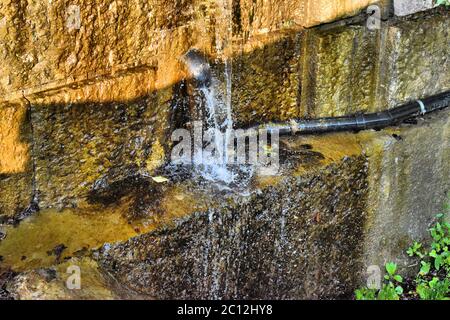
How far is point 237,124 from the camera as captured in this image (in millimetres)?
3877

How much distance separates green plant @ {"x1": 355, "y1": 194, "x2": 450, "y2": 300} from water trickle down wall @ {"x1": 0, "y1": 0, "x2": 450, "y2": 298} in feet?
0.35

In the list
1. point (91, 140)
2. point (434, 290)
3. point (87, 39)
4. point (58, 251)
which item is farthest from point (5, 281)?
point (434, 290)

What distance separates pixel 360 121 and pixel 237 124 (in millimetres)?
725

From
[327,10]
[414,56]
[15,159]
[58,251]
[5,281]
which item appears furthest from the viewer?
[414,56]

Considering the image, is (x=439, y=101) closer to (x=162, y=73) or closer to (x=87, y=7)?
(x=162, y=73)

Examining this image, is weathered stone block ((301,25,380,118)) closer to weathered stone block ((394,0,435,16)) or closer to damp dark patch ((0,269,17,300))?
weathered stone block ((394,0,435,16))

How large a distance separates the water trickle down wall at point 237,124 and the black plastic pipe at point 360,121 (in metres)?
0.06

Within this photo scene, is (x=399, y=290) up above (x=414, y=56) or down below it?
below

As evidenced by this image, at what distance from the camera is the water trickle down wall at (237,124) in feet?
10.3

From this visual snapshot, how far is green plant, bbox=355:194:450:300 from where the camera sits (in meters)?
4.12

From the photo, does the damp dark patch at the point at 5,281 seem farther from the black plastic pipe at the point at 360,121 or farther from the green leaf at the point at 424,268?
→ the green leaf at the point at 424,268

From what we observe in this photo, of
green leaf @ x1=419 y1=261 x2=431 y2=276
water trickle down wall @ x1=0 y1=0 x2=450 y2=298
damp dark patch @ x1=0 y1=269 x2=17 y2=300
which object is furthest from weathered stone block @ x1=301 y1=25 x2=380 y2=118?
damp dark patch @ x1=0 y1=269 x2=17 y2=300

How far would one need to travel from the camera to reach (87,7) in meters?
3.11

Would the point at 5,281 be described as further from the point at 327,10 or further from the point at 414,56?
the point at 414,56
